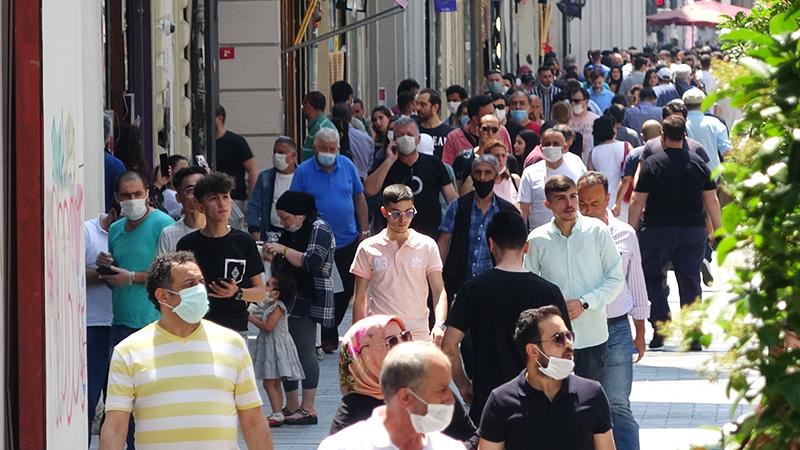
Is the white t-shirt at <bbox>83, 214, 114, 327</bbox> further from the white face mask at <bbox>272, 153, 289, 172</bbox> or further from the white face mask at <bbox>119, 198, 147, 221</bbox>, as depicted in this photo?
the white face mask at <bbox>272, 153, 289, 172</bbox>

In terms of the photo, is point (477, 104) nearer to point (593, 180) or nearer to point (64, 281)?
point (593, 180)

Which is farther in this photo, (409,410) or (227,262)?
(227,262)

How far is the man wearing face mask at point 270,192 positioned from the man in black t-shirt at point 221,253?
3.70m

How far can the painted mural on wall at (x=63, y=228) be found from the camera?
6.31 m

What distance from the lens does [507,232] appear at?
8.41m

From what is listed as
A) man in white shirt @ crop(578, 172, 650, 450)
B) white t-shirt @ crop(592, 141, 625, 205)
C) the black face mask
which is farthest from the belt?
white t-shirt @ crop(592, 141, 625, 205)

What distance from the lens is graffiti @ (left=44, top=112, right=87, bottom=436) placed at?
249 inches

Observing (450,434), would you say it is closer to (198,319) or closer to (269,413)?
(198,319)

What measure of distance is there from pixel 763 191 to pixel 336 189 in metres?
10.6

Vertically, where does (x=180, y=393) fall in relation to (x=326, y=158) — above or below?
below

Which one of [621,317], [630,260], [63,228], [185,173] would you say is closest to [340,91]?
[185,173]

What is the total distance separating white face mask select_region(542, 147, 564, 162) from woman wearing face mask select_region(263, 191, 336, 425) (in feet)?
9.52

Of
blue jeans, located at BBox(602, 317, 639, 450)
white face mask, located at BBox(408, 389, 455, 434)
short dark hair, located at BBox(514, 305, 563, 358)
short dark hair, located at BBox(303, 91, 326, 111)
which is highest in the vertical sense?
short dark hair, located at BBox(303, 91, 326, 111)

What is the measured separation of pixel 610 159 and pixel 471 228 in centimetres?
596
